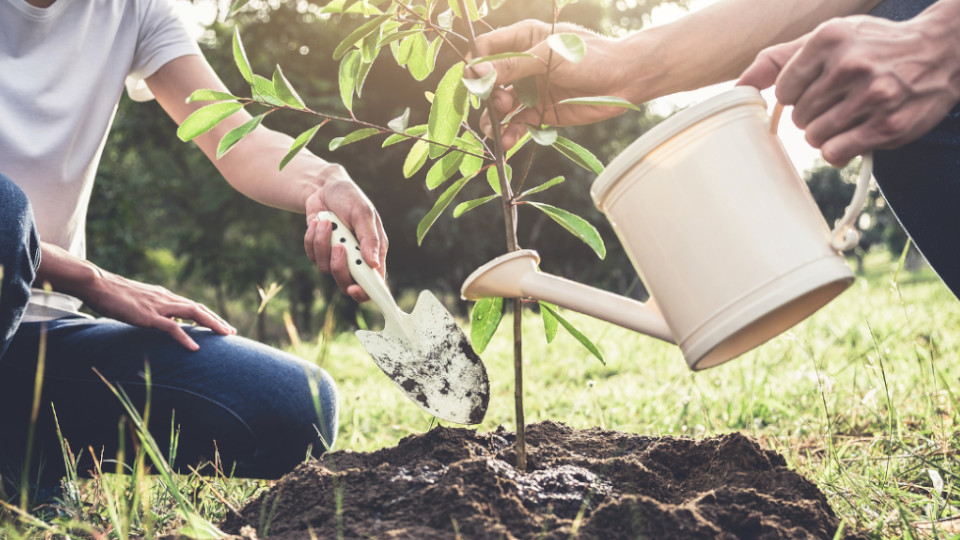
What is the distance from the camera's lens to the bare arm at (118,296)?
1.64 m

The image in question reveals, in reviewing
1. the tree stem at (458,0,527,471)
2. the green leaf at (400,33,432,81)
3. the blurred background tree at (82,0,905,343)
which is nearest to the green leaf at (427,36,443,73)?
the green leaf at (400,33,432,81)

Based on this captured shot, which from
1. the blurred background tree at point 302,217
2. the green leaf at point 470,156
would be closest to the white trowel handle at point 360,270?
the green leaf at point 470,156

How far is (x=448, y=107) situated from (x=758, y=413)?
5.57 feet

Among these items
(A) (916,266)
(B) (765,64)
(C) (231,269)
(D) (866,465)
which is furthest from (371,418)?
(A) (916,266)

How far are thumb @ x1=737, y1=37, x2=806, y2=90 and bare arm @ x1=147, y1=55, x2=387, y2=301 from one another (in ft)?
2.66

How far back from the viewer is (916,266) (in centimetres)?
3766

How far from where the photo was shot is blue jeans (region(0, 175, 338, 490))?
70.9 inches

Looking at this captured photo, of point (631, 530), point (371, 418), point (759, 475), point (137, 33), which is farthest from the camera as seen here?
point (371, 418)

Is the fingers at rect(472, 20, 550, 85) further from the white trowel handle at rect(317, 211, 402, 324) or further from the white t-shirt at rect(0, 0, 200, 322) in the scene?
the white t-shirt at rect(0, 0, 200, 322)

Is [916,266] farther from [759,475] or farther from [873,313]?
[759,475]

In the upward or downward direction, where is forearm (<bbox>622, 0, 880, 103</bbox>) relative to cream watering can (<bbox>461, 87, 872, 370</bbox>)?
upward

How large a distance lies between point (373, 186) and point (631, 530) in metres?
11.9

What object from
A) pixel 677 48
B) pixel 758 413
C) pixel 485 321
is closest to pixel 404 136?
pixel 485 321

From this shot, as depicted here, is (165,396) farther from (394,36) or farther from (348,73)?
(394,36)
